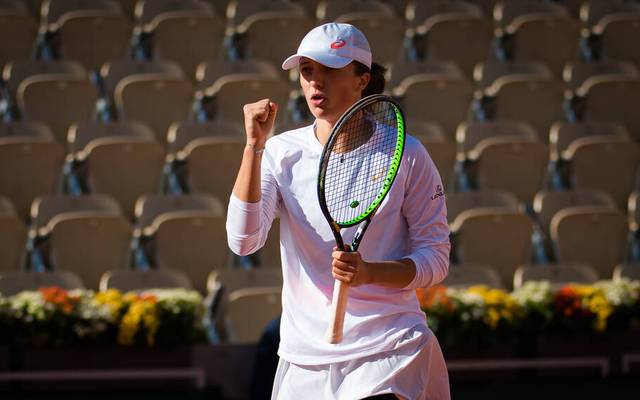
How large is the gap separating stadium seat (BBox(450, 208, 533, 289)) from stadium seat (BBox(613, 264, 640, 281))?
0.52 meters

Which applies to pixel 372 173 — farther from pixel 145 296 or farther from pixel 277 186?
pixel 145 296

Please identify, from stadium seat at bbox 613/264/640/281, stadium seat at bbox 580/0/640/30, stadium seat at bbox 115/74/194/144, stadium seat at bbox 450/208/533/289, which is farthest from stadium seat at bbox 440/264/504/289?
stadium seat at bbox 580/0/640/30

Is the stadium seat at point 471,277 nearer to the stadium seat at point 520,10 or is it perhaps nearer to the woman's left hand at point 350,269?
the stadium seat at point 520,10

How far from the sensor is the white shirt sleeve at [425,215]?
97.5 inches

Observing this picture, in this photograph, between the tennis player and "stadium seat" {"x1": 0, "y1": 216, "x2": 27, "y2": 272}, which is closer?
the tennis player

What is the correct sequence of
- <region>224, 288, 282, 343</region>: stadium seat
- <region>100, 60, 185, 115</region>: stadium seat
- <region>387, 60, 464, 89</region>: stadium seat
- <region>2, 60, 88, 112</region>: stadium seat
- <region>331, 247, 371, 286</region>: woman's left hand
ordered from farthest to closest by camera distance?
<region>387, 60, 464, 89</region>: stadium seat, <region>100, 60, 185, 115</region>: stadium seat, <region>2, 60, 88, 112</region>: stadium seat, <region>224, 288, 282, 343</region>: stadium seat, <region>331, 247, 371, 286</region>: woman's left hand

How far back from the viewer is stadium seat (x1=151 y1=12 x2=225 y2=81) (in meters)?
7.89

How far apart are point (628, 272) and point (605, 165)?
939 mm

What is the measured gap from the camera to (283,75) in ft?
27.3

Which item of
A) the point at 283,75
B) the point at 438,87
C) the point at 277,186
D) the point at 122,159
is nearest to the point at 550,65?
the point at 438,87

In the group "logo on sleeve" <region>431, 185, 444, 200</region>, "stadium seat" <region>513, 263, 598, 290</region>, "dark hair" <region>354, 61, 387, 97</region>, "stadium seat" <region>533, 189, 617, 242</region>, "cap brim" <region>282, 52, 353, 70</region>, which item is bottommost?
"stadium seat" <region>513, 263, 598, 290</region>

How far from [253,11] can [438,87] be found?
1.67 metres

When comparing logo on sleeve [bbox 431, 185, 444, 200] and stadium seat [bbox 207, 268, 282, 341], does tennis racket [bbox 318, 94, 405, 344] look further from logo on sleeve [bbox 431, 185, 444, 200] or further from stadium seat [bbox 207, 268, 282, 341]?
stadium seat [bbox 207, 268, 282, 341]

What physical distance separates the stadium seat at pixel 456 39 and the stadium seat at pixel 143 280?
3.13 meters
